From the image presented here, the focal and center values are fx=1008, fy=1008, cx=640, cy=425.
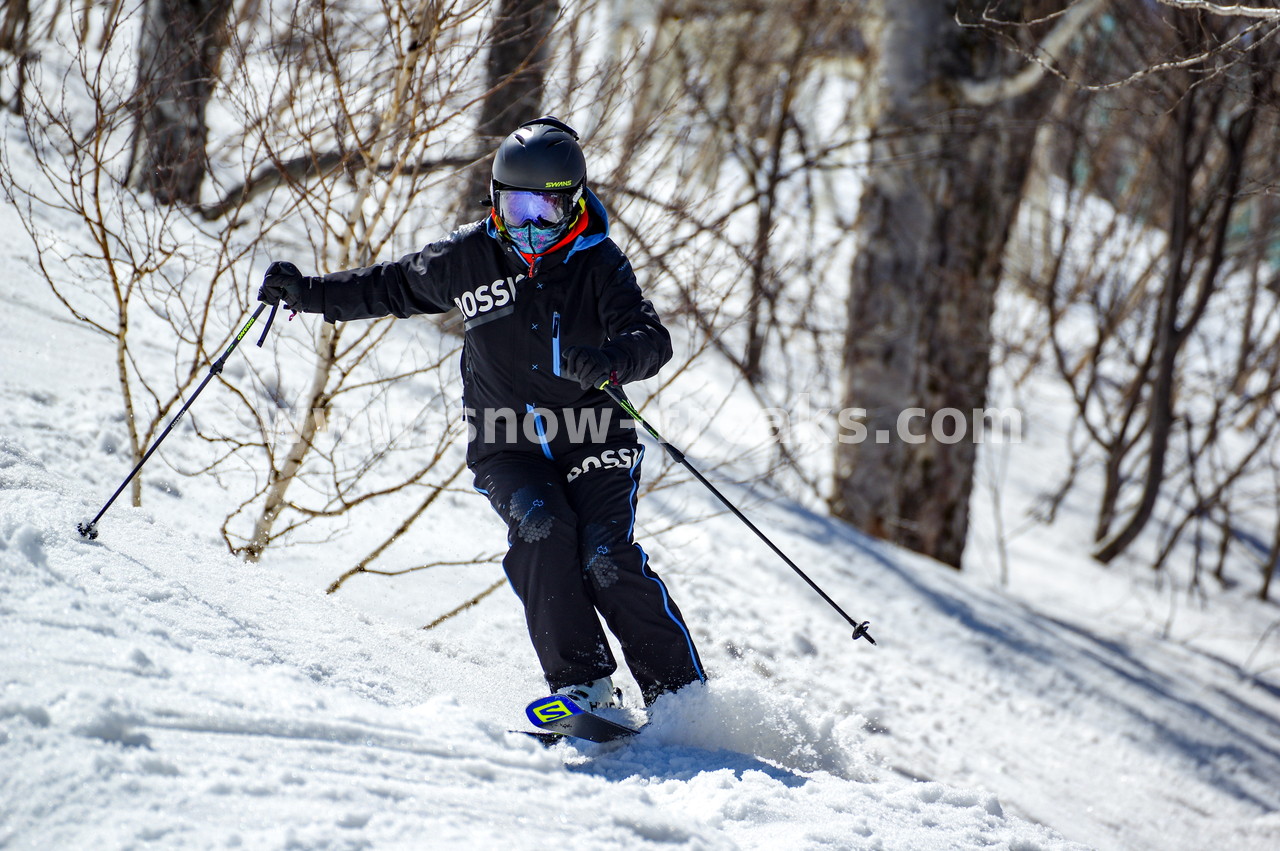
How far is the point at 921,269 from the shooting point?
729cm

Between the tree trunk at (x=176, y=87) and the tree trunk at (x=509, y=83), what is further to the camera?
the tree trunk at (x=509, y=83)

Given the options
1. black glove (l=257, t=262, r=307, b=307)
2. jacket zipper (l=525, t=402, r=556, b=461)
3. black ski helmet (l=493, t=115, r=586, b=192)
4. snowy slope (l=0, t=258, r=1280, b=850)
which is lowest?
snowy slope (l=0, t=258, r=1280, b=850)

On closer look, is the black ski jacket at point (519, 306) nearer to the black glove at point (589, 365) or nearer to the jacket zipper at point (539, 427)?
the jacket zipper at point (539, 427)

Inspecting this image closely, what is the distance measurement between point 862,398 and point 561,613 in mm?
5089

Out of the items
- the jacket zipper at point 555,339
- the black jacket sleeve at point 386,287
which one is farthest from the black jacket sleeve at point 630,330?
the black jacket sleeve at point 386,287

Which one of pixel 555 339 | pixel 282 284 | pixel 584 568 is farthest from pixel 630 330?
pixel 282 284

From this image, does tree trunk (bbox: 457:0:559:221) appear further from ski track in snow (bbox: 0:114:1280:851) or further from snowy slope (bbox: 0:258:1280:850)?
snowy slope (bbox: 0:258:1280:850)

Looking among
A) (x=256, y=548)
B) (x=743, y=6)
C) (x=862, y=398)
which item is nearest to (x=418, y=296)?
(x=256, y=548)

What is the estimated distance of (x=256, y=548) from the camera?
3510mm

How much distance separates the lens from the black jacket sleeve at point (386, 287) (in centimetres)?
282

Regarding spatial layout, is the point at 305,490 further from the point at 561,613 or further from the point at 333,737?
the point at 333,737

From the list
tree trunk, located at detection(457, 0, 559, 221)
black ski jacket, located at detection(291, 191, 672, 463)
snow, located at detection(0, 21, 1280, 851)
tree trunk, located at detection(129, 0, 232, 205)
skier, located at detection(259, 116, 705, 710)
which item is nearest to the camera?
snow, located at detection(0, 21, 1280, 851)

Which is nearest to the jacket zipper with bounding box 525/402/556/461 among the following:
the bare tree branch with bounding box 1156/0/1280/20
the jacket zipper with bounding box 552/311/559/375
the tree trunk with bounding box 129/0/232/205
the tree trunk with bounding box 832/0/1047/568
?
the jacket zipper with bounding box 552/311/559/375

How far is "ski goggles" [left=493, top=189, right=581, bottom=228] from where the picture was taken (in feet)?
8.88
